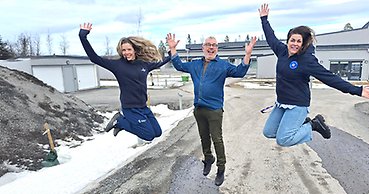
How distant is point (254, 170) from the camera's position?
17.7ft

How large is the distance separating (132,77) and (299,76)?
7.89 ft

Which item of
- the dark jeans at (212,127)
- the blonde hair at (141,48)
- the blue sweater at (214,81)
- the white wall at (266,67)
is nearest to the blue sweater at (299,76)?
the blue sweater at (214,81)

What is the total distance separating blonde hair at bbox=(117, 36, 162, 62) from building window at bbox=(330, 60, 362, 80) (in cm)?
3356

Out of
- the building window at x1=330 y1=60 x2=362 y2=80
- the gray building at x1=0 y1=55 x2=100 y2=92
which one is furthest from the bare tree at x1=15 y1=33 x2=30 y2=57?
the building window at x1=330 y1=60 x2=362 y2=80

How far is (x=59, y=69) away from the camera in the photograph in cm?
2711

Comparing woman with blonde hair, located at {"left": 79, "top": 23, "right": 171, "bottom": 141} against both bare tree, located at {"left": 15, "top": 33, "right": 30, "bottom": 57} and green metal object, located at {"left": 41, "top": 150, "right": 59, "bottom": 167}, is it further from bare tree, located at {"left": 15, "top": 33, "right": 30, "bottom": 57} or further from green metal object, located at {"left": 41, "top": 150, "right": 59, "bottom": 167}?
bare tree, located at {"left": 15, "top": 33, "right": 30, "bottom": 57}

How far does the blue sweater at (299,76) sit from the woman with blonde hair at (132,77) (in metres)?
2.02

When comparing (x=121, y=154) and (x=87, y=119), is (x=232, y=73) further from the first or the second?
(x=87, y=119)

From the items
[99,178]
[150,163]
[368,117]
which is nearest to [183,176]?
[150,163]

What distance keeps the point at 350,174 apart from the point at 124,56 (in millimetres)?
4404

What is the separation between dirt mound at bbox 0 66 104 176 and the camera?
692cm

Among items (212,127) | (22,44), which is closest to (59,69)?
(212,127)

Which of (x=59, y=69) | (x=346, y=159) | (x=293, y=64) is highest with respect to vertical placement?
(x=293, y=64)

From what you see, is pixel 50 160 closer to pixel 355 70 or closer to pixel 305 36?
pixel 305 36
